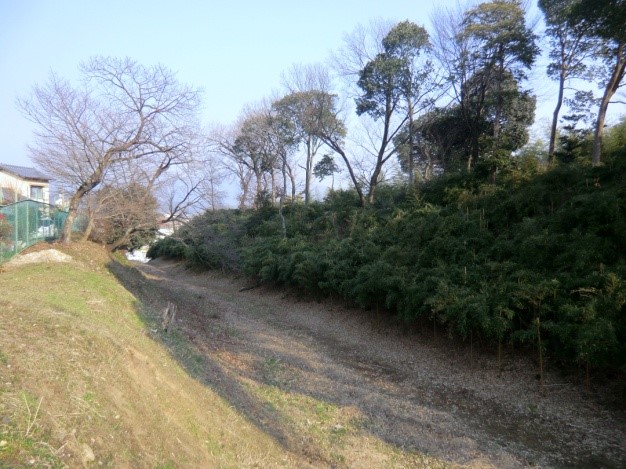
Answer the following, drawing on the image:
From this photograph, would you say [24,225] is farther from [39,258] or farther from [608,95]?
[608,95]

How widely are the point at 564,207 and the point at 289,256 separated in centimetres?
1049

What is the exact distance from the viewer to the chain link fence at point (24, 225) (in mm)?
10453

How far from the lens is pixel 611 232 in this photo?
8359 mm

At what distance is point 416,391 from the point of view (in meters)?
7.99

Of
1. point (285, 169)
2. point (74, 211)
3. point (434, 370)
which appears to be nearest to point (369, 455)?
point (434, 370)

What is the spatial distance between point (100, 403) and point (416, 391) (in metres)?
5.89

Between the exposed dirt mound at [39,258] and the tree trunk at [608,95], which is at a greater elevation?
the tree trunk at [608,95]

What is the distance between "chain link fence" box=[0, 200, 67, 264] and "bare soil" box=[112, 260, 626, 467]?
3663 millimetres

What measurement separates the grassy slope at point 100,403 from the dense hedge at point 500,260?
4949mm

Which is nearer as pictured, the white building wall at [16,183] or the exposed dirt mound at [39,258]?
the exposed dirt mound at [39,258]

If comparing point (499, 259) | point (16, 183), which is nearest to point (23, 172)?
point (16, 183)

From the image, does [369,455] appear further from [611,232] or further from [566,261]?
[611,232]

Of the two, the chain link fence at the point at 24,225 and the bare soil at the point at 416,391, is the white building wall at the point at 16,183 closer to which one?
the chain link fence at the point at 24,225

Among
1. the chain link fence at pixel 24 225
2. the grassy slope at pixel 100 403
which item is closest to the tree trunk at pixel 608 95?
the grassy slope at pixel 100 403
